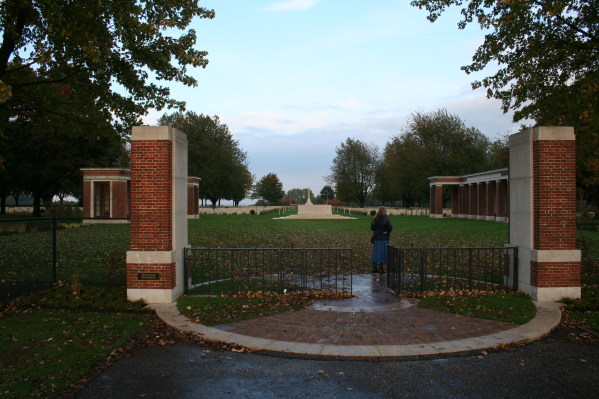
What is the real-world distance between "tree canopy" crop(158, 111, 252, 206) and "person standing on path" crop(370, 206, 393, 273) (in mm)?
48901

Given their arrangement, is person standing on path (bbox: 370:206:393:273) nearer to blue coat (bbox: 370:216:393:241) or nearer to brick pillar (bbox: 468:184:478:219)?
blue coat (bbox: 370:216:393:241)

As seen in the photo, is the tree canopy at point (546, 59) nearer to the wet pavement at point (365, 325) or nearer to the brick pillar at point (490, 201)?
the wet pavement at point (365, 325)

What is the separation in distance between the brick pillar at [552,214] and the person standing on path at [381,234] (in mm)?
3546

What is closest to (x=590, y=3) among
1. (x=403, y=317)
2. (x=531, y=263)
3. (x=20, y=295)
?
(x=531, y=263)

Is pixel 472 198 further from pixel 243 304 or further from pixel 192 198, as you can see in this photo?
pixel 243 304

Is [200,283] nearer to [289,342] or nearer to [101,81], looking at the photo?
[289,342]

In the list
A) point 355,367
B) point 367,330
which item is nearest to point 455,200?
point 367,330

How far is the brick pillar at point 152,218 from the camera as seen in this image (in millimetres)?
8727

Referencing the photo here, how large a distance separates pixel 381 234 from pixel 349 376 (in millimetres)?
6916

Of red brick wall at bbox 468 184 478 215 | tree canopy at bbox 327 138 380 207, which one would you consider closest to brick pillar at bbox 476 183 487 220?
red brick wall at bbox 468 184 478 215

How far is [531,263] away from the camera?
30.2ft

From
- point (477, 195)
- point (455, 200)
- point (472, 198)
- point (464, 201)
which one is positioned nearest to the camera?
point (477, 195)

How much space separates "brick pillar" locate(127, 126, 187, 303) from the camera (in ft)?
28.6

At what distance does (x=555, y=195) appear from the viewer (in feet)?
29.8
